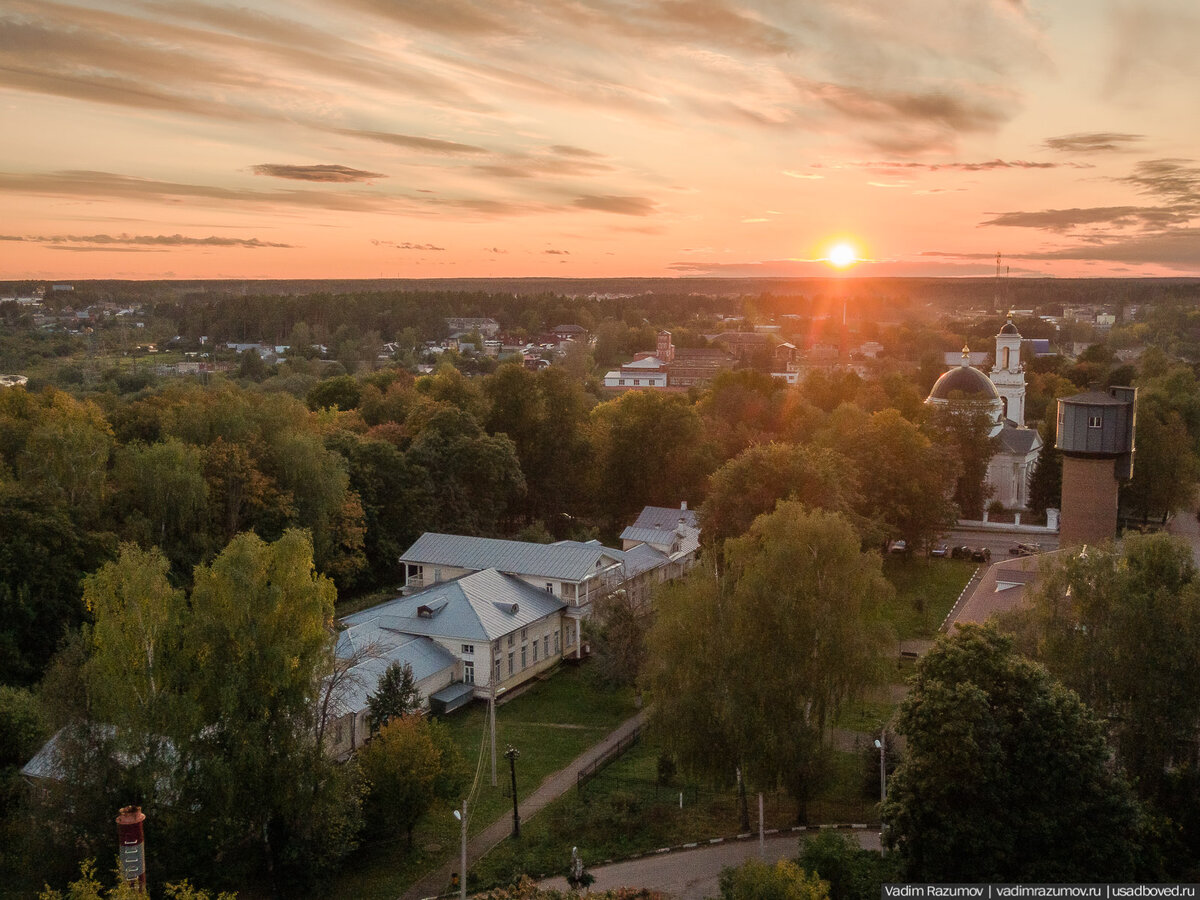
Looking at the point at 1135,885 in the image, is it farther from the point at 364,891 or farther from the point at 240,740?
the point at 240,740

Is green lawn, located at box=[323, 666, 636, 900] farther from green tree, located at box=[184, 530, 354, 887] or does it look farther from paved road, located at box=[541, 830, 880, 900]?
paved road, located at box=[541, 830, 880, 900]

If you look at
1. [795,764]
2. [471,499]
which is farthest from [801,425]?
[795,764]

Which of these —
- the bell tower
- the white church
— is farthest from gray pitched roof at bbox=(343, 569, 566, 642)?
the bell tower

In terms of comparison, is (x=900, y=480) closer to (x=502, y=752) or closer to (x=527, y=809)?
(x=502, y=752)

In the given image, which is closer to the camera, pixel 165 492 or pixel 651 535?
pixel 165 492

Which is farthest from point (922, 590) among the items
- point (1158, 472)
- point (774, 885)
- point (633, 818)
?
point (774, 885)

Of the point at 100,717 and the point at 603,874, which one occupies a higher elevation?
the point at 100,717
